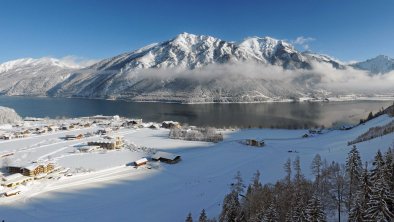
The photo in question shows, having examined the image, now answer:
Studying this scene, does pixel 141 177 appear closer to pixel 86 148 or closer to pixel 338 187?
pixel 86 148

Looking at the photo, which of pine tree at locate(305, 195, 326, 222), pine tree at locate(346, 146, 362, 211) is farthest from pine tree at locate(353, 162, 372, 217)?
pine tree at locate(346, 146, 362, 211)

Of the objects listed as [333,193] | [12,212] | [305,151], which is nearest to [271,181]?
[333,193]

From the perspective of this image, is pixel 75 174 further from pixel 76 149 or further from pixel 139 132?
pixel 139 132

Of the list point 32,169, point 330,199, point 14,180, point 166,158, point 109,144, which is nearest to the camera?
point 330,199

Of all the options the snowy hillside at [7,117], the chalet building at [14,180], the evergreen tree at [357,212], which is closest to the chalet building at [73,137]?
the chalet building at [14,180]

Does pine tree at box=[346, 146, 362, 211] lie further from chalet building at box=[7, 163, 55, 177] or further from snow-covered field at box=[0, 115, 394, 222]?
chalet building at box=[7, 163, 55, 177]

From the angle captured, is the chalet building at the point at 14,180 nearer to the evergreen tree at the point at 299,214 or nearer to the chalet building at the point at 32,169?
the chalet building at the point at 32,169

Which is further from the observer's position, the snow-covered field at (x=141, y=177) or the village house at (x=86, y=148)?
the village house at (x=86, y=148)

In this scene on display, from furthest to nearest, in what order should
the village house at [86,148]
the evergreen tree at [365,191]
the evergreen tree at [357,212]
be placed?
the village house at [86,148] < the evergreen tree at [365,191] < the evergreen tree at [357,212]

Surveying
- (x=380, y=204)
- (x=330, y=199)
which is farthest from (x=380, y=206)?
(x=330, y=199)
